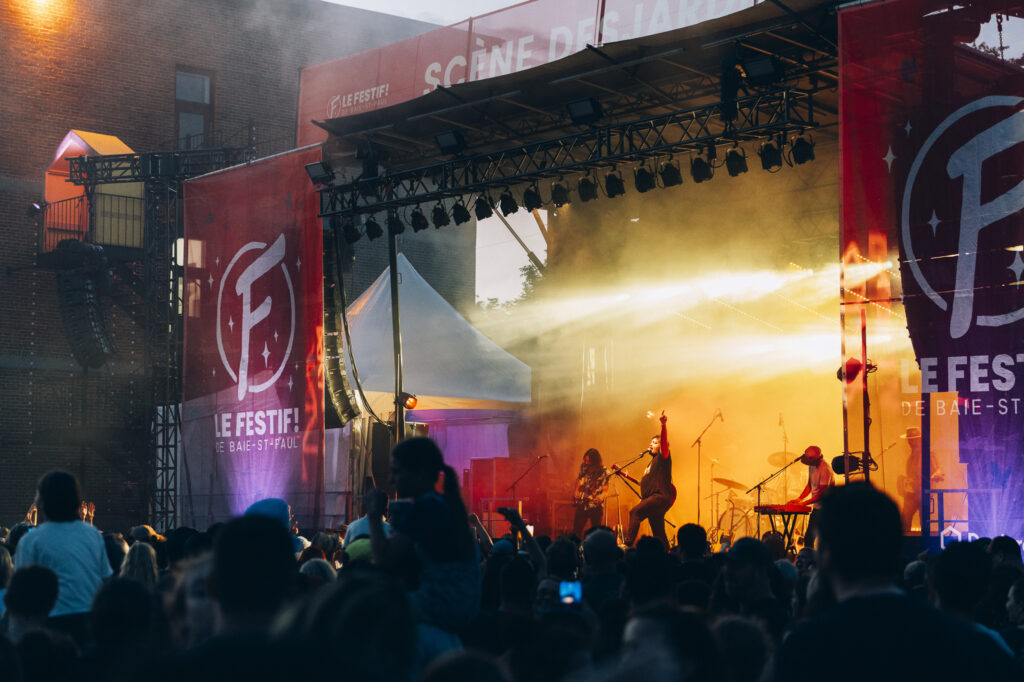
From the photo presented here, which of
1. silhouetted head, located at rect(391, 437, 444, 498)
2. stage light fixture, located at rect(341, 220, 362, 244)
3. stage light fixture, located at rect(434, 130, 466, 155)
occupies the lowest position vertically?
silhouetted head, located at rect(391, 437, 444, 498)

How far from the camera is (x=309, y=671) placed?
5.78 ft

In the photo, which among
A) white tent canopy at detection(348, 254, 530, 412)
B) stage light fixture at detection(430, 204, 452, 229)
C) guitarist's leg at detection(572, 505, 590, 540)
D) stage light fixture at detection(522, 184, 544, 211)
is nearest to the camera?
stage light fixture at detection(522, 184, 544, 211)

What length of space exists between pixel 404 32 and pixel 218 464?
17224 millimetres

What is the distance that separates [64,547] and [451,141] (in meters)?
11.4

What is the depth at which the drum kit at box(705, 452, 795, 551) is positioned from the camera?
2084 cm

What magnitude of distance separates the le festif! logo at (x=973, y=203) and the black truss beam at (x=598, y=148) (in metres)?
2.47

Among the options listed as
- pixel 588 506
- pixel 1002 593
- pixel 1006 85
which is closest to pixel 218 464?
pixel 588 506

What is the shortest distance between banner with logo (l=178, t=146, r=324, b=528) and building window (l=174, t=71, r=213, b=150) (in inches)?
422

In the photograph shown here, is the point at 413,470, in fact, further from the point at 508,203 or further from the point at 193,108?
the point at 193,108

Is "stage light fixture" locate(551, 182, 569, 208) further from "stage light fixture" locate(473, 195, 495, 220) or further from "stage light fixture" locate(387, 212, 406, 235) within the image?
"stage light fixture" locate(387, 212, 406, 235)

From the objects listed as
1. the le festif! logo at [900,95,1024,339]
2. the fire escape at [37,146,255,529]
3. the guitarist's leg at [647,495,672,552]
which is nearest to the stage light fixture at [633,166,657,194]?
the le festif! logo at [900,95,1024,339]

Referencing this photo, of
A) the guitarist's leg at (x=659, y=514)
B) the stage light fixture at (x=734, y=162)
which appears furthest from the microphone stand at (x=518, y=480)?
the stage light fixture at (x=734, y=162)

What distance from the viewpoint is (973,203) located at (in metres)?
10.7

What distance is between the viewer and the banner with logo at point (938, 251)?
10.4 metres
